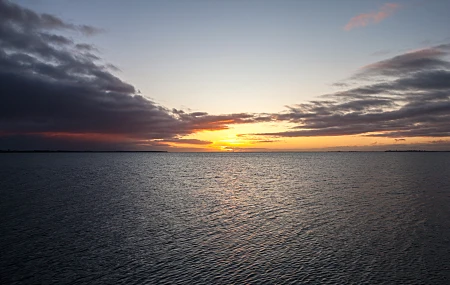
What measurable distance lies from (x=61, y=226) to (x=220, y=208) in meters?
24.1

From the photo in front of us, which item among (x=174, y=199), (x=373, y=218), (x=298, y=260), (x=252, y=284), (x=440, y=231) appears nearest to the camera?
(x=252, y=284)

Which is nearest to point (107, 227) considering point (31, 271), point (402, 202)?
point (31, 271)

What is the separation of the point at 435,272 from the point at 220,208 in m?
33.2

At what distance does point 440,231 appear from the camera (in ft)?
120

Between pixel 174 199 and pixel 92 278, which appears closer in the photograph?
pixel 92 278

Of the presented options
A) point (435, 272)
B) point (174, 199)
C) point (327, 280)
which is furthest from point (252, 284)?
point (174, 199)

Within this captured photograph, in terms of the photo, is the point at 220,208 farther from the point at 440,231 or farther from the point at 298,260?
the point at 440,231

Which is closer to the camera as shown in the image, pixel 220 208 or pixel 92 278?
pixel 92 278

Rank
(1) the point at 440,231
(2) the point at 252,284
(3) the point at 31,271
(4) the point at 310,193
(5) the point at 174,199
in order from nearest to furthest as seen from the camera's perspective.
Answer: (2) the point at 252,284, (3) the point at 31,271, (1) the point at 440,231, (5) the point at 174,199, (4) the point at 310,193

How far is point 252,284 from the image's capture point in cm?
2270

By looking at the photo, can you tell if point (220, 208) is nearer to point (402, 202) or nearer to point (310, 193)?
point (310, 193)

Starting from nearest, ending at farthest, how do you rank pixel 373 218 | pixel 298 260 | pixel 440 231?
pixel 298 260 → pixel 440 231 → pixel 373 218

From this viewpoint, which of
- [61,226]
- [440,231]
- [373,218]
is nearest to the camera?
[440,231]

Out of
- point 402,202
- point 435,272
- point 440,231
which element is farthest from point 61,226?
point 402,202
